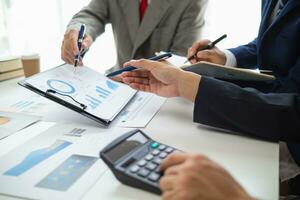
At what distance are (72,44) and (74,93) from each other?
335 millimetres

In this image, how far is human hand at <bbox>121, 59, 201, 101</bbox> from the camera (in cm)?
70

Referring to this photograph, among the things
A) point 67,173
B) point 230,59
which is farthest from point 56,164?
point 230,59

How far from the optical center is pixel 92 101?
77cm

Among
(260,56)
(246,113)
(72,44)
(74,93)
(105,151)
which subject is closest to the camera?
(105,151)

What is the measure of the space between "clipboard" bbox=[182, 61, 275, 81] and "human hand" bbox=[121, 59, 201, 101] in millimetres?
131

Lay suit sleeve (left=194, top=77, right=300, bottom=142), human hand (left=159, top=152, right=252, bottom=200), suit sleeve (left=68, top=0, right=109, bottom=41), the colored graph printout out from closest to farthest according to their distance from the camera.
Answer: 1. human hand (left=159, top=152, right=252, bottom=200)
2. suit sleeve (left=194, top=77, right=300, bottom=142)
3. the colored graph printout
4. suit sleeve (left=68, top=0, right=109, bottom=41)

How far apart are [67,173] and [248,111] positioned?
1.24 ft

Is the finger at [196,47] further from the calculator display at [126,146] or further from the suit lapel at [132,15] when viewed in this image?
the calculator display at [126,146]

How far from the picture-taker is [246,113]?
646mm

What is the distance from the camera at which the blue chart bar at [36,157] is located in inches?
20.7

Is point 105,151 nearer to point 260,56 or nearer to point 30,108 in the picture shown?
point 30,108

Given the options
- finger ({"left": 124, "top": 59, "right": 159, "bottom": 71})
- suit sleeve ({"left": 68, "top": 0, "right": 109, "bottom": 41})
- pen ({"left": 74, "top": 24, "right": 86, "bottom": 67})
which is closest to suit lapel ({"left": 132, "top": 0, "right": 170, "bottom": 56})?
suit sleeve ({"left": 68, "top": 0, "right": 109, "bottom": 41})

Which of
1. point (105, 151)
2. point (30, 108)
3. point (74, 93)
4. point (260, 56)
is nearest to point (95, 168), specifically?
point (105, 151)

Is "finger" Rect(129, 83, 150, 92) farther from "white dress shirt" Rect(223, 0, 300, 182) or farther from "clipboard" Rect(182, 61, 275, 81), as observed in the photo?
"white dress shirt" Rect(223, 0, 300, 182)
